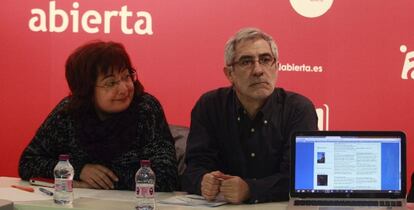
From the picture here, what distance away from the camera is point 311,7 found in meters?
3.93

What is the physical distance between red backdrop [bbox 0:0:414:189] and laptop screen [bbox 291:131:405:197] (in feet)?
5.09

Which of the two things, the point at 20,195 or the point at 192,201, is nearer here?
the point at 192,201

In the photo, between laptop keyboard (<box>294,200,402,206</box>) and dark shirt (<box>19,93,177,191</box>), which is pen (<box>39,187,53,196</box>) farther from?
laptop keyboard (<box>294,200,402,206</box>)

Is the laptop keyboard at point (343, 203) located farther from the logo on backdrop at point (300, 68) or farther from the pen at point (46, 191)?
the logo on backdrop at point (300, 68)

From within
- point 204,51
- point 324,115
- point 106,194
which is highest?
point 204,51

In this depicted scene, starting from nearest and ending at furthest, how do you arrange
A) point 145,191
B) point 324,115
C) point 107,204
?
point 145,191 → point 107,204 → point 324,115

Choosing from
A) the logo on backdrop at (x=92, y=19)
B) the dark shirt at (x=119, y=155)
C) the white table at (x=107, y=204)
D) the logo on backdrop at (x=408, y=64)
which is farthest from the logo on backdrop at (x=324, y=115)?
the white table at (x=107, y=204)

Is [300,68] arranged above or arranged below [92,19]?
below

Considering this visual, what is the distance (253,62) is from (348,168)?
1.93 ft

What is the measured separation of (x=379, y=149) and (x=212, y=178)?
607 mm

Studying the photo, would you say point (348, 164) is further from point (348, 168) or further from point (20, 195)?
point (20, 195)

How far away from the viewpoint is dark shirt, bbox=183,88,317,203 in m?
2.73

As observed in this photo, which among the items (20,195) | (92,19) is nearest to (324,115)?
(92,19)

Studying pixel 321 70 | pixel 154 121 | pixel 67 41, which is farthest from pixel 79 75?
pixel 321 70
